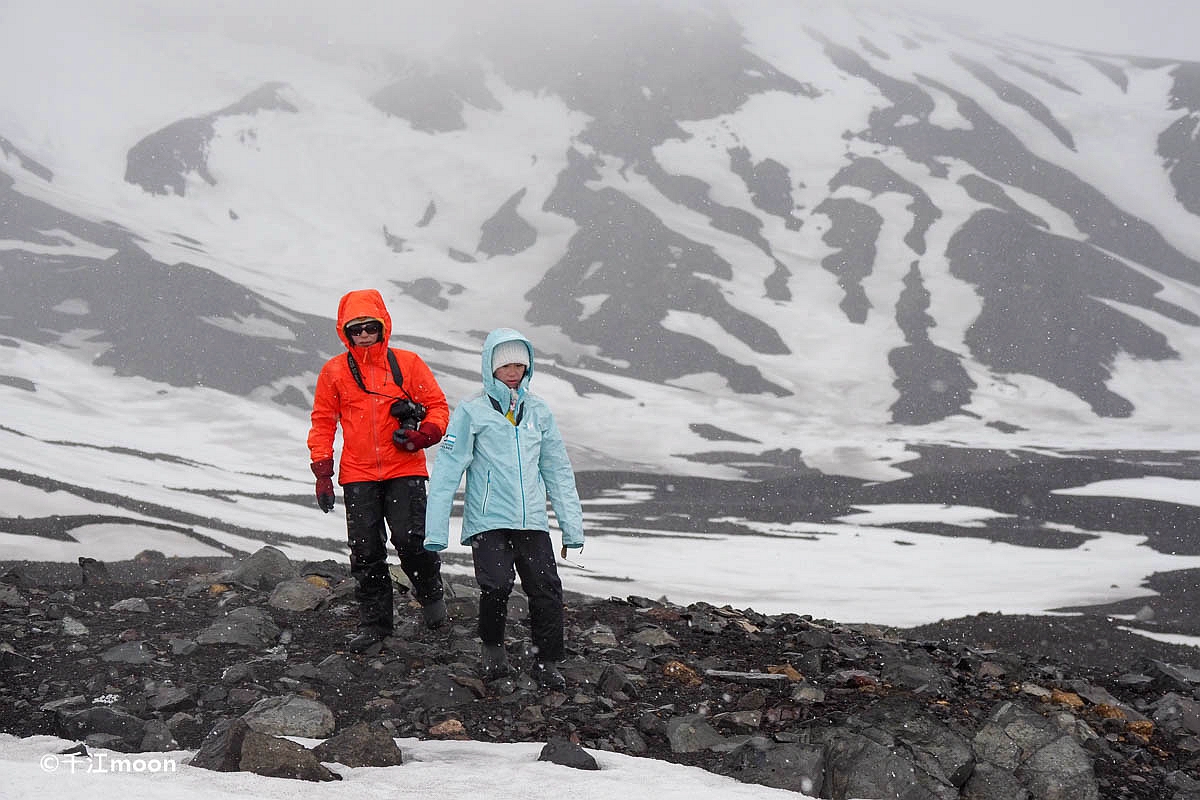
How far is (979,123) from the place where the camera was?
412 ft

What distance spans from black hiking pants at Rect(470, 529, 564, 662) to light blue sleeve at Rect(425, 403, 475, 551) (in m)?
0.32

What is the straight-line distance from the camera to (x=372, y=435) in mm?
7734

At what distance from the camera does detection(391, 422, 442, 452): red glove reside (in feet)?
24.8

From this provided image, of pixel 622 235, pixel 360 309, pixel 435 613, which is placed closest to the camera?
pixel 360 309

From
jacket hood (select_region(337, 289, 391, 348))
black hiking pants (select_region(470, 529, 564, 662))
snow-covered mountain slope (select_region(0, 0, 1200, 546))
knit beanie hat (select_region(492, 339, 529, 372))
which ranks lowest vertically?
black hiking pants (select_region(470, 529, 564, 662))

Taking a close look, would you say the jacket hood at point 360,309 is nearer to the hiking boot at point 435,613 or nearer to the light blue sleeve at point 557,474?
the light blue sleeve at point 557,474

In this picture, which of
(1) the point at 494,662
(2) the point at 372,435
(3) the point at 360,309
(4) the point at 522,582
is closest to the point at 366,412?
(2) the point at 372,435

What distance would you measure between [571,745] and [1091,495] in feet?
140

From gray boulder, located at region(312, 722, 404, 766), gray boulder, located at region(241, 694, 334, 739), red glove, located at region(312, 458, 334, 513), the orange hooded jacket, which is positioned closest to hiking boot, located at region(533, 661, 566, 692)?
gray boulder, located at region(241, 694, 334, 739)

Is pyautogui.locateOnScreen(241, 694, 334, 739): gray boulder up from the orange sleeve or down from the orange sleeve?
down

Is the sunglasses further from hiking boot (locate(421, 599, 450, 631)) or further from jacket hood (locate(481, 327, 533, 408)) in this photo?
hiking boot (locate(421, 599, 450, 631))

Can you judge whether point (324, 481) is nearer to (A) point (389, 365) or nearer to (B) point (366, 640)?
(A) point (389, 365)

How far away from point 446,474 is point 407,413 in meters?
0.86

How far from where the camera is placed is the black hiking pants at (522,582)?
7.16 metres
